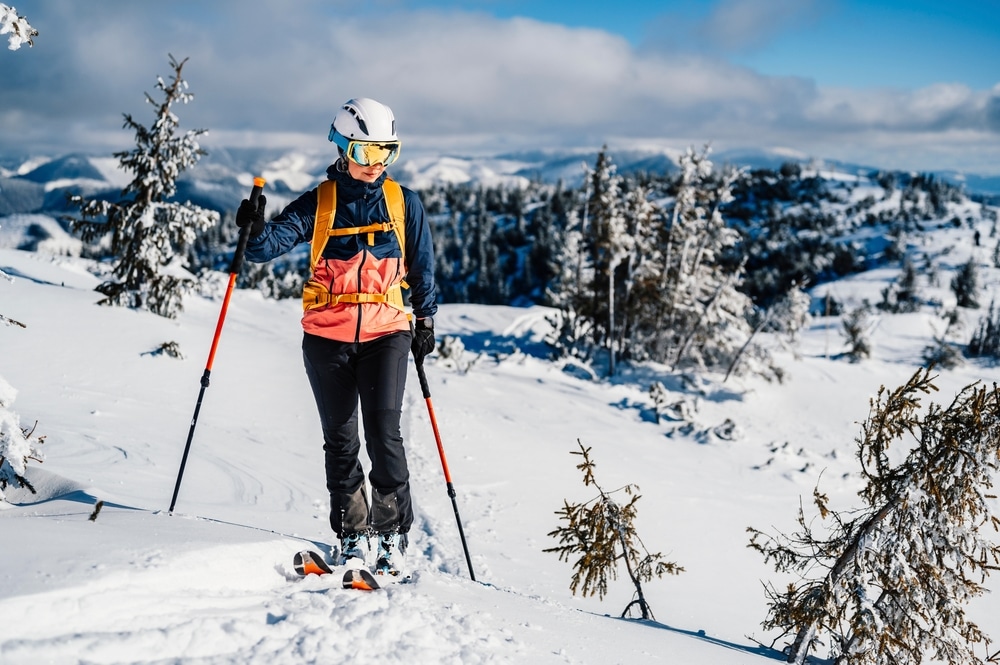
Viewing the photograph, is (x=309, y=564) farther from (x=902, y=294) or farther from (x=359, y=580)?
(x=902, y=294)

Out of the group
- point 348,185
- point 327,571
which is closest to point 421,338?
point 348,185

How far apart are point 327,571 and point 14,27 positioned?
12.4ft

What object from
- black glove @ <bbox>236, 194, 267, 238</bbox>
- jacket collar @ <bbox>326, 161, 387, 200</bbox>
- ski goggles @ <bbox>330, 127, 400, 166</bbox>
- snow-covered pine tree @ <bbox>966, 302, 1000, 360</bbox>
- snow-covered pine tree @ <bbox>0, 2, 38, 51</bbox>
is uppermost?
snow-covered pine tree @ <bbox>0, 2, 38, 51</bbox>

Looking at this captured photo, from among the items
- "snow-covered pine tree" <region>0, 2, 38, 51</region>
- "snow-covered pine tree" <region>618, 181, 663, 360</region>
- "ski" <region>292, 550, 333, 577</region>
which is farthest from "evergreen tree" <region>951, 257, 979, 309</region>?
"snow-covered pine tree" <region>0, 2, 38, 51</region>

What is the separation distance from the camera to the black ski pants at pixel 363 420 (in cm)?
397

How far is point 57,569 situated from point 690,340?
2401cm

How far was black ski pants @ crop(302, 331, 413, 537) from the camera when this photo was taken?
3969 mm

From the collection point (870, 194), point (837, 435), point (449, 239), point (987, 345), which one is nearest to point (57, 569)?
point (837, 435)

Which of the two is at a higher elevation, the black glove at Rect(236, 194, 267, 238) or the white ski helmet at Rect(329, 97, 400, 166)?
the white ski helmet at Rect(329, 97, 400, 166)

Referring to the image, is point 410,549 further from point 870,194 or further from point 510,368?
point 870,194

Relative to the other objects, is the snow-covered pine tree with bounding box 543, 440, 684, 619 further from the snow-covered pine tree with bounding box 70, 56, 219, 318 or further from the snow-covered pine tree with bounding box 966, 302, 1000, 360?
the snow-covered pine tree with bounding box 966, 302, 1000, 360

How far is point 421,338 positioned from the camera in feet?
14.5

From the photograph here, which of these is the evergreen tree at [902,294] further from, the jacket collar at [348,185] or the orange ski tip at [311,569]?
the orange ski tip at [311,569]

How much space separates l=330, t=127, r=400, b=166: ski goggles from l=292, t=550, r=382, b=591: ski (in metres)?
2.28
